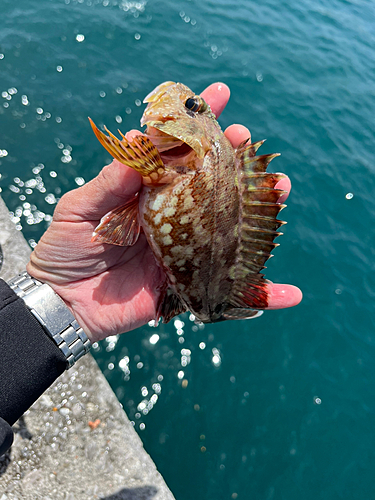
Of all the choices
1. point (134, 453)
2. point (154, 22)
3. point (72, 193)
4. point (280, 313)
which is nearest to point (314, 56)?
point (154, 22)

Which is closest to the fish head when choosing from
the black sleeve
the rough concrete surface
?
the black sleeve

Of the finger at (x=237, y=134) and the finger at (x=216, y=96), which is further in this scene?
the finger at (x=216, y=96)

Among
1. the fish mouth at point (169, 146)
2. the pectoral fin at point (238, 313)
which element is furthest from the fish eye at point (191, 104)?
the pectoral fin at point (238, 313)

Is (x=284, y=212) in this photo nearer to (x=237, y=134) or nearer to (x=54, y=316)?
(x=237, y=134)

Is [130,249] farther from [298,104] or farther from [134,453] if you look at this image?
[298,104]

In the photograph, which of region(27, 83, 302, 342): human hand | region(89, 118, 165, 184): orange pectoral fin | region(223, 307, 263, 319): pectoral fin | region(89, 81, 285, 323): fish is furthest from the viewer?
region(223, 307, 263, 319): pectoral fin

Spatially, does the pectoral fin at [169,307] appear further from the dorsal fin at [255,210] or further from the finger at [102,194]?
the finger at [102,194]

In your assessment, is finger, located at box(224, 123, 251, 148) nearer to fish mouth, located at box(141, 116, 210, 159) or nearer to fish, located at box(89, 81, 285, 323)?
fish, located at box(89, 81, 285, 323)
